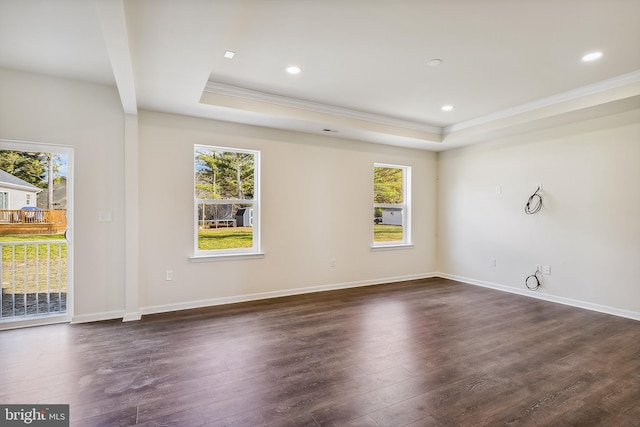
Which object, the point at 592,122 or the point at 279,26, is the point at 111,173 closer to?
the point at 279,26

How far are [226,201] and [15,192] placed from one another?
86.7 inches

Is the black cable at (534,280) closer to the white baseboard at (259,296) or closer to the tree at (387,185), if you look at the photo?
the white baseboard at (259,296)

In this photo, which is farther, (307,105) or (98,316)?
(307,105)

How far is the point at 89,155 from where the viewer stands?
3.57 meters

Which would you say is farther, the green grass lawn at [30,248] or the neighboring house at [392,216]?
the neighboring house at [392,216]

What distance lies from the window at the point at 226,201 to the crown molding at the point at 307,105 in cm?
86

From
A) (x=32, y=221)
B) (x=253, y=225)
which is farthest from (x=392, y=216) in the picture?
(x=32, y=221)

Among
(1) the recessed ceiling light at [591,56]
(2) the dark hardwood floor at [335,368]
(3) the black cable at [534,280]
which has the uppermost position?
(1) the recessed ceiling light at [591,56]

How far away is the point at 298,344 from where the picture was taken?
2971mm

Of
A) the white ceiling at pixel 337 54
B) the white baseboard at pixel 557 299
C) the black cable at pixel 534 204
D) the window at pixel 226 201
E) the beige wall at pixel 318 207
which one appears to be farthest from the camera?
the black cable at pixel 534 204

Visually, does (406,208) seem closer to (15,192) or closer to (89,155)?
(89,155)

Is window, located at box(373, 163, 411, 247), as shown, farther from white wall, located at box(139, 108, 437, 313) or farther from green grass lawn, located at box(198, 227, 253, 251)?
green grass lawn, located at box(198, 227, 253, 251)

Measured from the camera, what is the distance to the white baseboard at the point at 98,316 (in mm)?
Result: 3500

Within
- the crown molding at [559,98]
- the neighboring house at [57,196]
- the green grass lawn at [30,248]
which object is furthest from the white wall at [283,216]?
the crown molding at [559,98]
